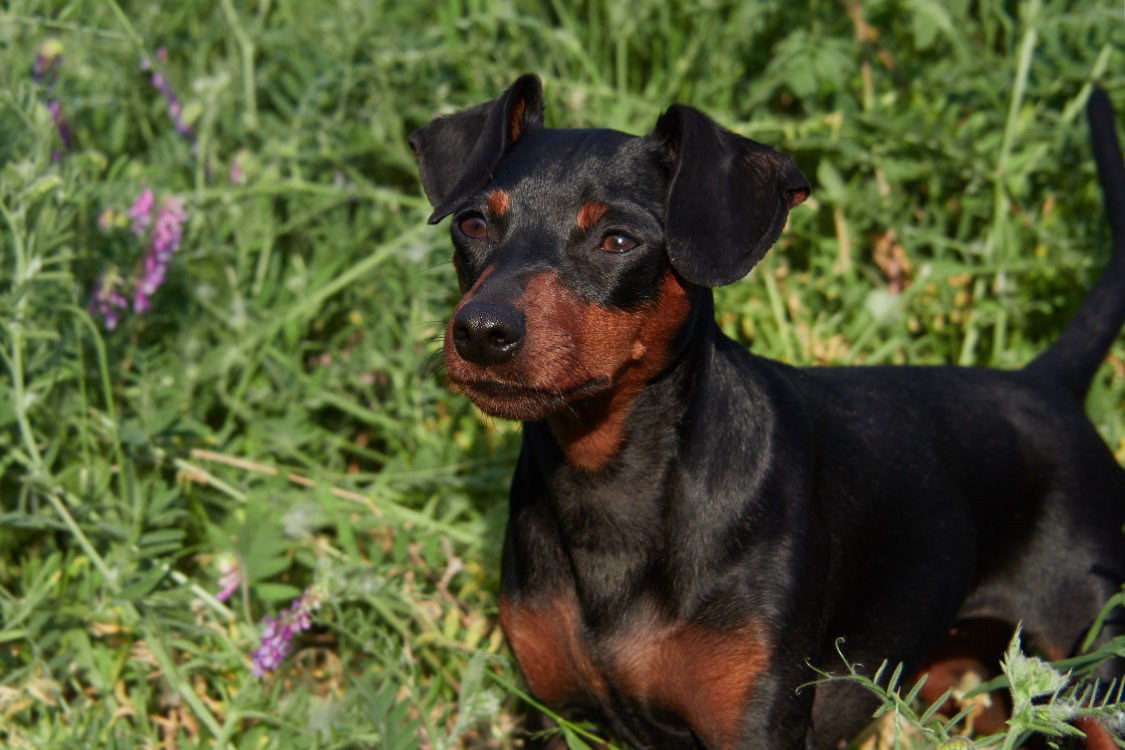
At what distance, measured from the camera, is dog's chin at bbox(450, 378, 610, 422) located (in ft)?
8.39

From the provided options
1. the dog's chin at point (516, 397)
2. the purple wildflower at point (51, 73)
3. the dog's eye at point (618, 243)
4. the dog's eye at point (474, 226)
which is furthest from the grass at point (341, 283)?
the dog's eye at point (618, 243)

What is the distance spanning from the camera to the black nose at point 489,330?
2422mm

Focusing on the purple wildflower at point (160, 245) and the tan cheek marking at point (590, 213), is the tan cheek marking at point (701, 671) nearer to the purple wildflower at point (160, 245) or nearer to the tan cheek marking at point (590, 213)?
the tan cheek marking at point (590, 213)

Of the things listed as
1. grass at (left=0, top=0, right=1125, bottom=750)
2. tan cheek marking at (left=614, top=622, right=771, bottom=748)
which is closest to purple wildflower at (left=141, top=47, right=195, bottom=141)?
Result: grass at (left=0, top=0, right=1125, bottom=750)

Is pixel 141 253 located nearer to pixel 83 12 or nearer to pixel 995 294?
pixel 83 12

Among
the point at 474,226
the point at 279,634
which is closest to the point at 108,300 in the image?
the point at 279,634

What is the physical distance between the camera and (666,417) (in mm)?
2840

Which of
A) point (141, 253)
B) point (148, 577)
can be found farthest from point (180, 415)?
point (148, 577)

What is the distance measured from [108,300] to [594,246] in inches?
85.7

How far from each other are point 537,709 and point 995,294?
2.84 metres

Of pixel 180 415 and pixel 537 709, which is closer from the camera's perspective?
pixel 537 709

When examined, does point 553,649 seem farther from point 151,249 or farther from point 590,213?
point 151,249

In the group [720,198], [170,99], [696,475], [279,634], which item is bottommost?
[279,634]

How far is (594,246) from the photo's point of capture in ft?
8.82
